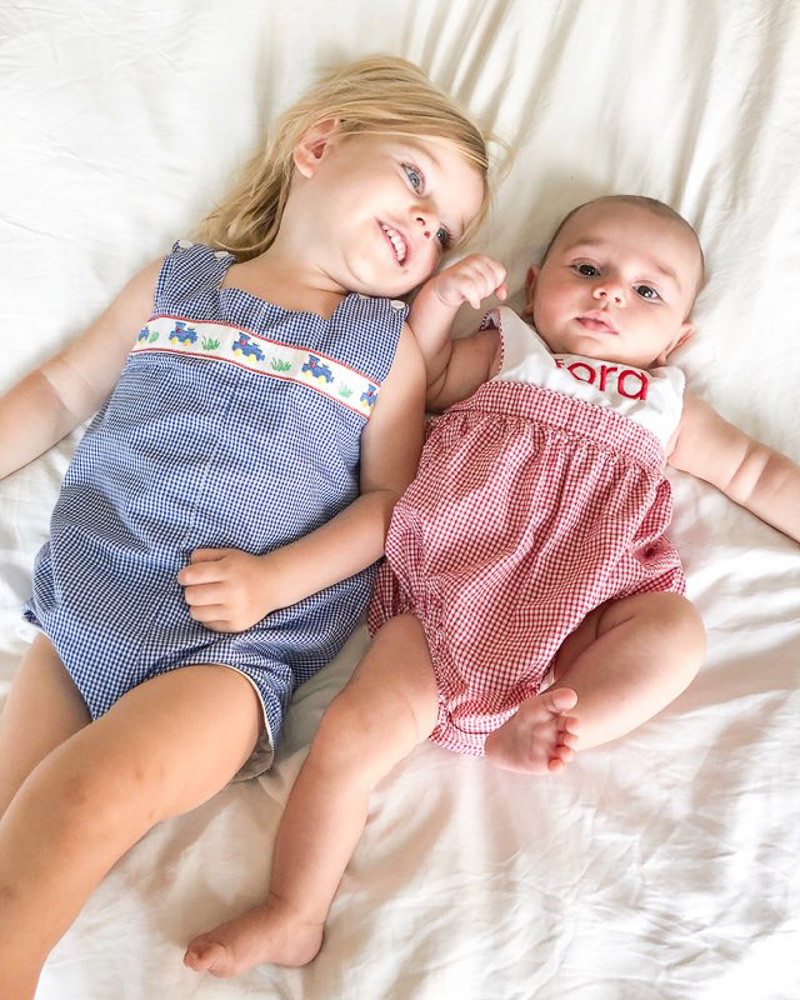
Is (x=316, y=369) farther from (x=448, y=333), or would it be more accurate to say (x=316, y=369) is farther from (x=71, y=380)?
(x=71, y=380)

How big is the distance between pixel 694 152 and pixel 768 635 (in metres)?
0.69

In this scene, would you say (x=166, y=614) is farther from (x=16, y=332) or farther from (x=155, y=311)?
(x=16, y=332)

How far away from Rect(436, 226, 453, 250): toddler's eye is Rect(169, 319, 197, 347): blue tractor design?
1.19 feet

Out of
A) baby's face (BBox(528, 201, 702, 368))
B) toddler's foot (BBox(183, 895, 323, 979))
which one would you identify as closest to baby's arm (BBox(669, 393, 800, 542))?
baby's face (BBox(528, 201, 702, 368))

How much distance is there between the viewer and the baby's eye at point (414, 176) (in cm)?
121

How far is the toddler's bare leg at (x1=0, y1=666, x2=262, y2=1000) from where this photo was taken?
31.2 inches

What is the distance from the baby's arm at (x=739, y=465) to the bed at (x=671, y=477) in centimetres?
2

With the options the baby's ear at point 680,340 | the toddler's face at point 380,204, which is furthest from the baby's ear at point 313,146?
the baby's ear at point 680,340

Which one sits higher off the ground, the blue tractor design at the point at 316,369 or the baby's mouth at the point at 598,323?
the baby's mouth at the point at 598,323

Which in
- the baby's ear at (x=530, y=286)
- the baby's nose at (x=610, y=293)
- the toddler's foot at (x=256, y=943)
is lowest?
the toddler's foot at (x=256, y=943)

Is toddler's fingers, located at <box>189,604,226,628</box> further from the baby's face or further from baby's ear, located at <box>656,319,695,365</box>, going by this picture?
baby's ear, located at <box>656,319,695,365</box>

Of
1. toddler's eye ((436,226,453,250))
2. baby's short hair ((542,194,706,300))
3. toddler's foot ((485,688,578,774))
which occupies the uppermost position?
baby's short hair ((542,194,706,300))

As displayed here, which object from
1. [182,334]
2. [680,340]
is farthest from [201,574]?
[680,340]

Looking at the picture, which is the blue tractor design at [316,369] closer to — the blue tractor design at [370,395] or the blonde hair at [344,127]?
the blue tractor design at [370,395]
